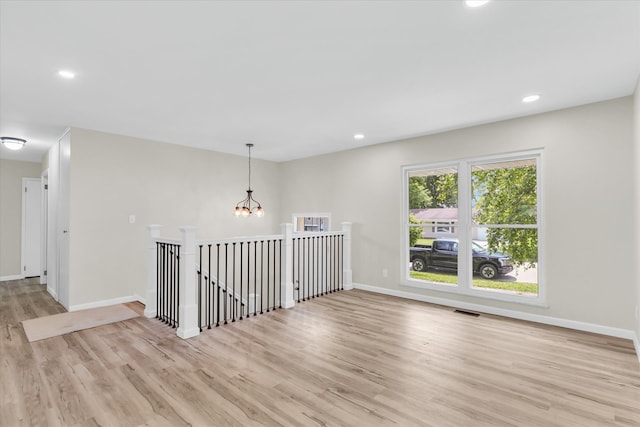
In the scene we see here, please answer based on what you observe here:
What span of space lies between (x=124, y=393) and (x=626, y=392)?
3.80m

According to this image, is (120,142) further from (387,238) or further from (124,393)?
(387,238)

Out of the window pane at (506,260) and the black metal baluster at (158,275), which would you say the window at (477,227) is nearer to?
the window pane at (506,260)

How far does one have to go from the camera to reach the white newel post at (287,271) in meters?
4.60

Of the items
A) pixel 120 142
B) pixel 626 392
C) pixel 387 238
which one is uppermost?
pixel 120 142

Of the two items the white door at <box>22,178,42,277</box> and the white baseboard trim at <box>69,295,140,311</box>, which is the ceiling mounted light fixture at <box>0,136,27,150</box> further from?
the white baseboard trim at <box>69,295,140,311</box>

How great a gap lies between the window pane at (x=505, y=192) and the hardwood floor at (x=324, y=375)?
1345 mm

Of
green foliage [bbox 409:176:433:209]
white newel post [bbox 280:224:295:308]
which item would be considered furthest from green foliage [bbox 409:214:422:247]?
white newel post [bbox 280:224:295:308]

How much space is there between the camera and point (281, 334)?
11.6 feet

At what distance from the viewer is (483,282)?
4.43 m

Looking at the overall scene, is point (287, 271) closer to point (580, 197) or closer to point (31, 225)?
point (580, 197)

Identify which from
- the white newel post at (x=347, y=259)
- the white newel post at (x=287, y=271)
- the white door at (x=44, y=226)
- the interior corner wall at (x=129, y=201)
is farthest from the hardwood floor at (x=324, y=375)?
the white door at (x=44, y=226)

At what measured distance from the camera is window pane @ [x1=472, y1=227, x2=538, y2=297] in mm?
4043

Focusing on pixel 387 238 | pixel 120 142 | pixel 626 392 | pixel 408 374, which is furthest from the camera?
pixel 387 238

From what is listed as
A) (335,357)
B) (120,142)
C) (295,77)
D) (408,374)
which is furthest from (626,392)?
(120,142)
